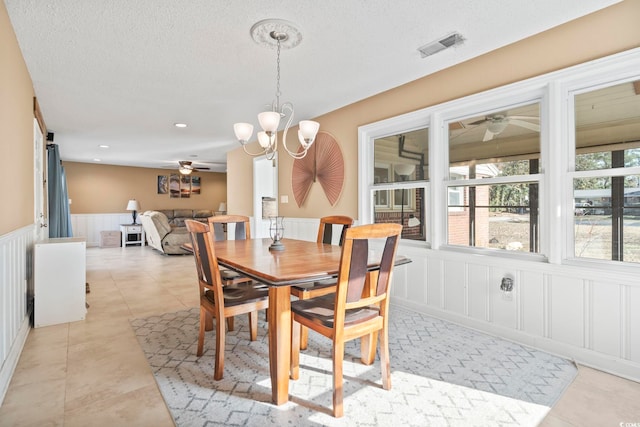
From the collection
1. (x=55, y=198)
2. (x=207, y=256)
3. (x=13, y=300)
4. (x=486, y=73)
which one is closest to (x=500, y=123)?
(x=486, y=73)

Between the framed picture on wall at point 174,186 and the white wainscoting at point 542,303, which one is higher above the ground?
the framed picture on wall at point 174,186

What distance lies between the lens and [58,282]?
2.95 meters

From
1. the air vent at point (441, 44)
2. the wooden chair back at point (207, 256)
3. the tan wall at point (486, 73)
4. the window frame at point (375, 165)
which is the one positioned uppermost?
the air vent at point (441, 44)

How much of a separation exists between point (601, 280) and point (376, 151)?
2.29m

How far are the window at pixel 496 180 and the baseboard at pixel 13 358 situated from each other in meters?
3.22

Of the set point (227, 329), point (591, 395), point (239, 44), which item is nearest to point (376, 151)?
point (239, 44)

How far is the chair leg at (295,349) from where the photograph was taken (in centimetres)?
187

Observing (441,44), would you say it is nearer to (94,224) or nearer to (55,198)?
(55,198)

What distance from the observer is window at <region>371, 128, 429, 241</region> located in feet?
10.7

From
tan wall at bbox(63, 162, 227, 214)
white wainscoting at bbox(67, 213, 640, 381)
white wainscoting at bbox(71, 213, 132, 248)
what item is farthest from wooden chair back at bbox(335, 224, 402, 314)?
tan wall at bbox(63, 162, 227, 214)

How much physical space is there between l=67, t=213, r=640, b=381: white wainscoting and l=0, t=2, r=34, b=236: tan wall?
3100mm

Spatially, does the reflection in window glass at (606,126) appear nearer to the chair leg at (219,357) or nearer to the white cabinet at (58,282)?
the chair leg at (219,357)

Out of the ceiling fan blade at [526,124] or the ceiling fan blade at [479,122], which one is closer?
the ceiling fan blade at [526,124]

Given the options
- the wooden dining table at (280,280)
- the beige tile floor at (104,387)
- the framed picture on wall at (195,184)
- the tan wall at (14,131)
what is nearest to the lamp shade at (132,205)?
the framed picture on wall at (195,184)
